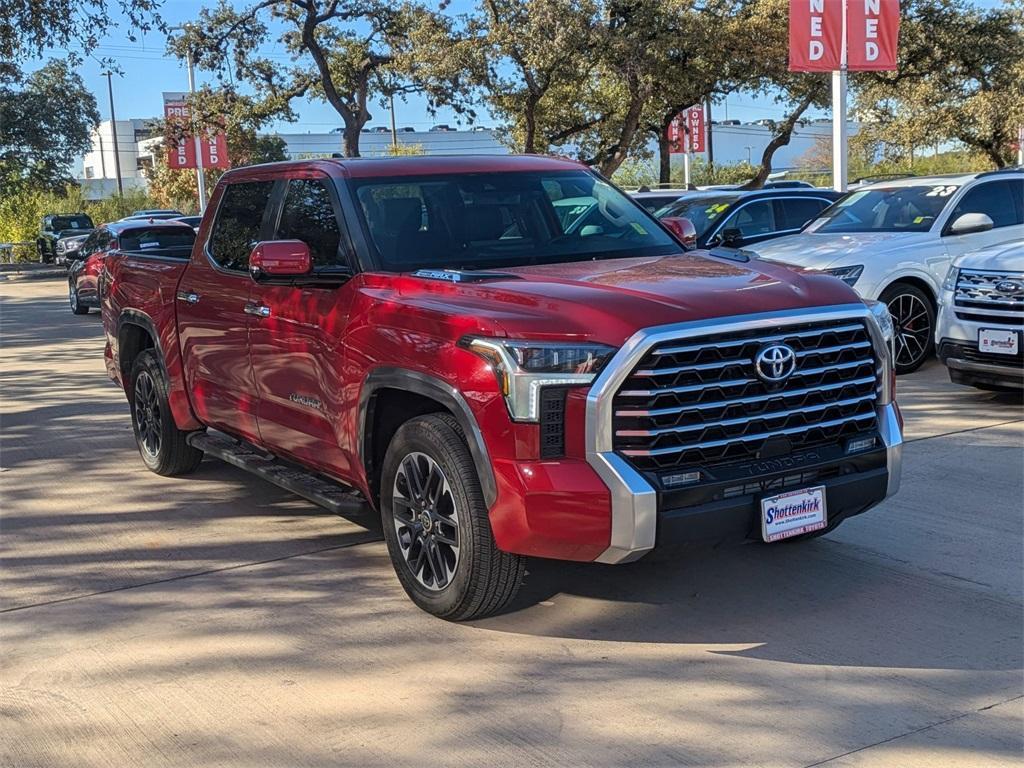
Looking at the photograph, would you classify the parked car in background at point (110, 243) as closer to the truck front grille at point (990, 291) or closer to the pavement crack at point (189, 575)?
the truck front grille at point (990, 291)

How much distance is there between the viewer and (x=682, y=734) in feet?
13.2

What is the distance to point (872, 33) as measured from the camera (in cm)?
1767

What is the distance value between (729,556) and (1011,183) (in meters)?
7.31

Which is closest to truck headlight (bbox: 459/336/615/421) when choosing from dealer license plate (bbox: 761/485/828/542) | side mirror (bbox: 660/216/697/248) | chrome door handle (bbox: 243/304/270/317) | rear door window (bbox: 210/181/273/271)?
dealer license plate (bbox: 761/485/828/542)

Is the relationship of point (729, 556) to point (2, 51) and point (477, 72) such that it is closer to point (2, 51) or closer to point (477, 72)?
point (2, 51)

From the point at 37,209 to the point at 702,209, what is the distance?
1637 inches

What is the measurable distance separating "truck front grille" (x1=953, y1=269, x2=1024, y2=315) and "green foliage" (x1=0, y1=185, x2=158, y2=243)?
45.4 meters

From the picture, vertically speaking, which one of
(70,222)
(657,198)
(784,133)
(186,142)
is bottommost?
(657,198)

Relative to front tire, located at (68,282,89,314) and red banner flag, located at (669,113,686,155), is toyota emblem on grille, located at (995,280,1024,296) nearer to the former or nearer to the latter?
front tire, located at (68,282,89,314)

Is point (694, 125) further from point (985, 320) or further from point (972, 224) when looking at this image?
point (985, 320)

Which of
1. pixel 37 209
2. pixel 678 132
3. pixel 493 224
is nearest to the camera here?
pixel 493 224

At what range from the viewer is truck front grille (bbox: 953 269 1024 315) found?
8750 millimetres

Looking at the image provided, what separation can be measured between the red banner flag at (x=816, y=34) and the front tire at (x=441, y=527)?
1406cm

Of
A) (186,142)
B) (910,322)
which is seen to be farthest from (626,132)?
(910,322)
